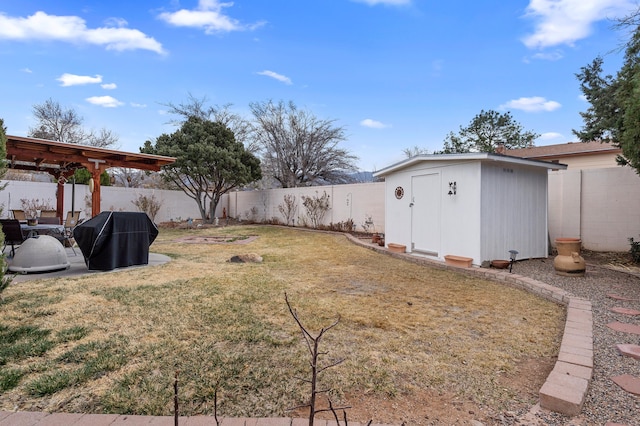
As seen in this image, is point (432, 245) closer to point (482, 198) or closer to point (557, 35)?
point (482, 198)

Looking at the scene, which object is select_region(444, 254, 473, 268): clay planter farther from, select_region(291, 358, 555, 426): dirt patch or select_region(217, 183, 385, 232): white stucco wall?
select_region(217, 183, 385, 232): white stucco wall

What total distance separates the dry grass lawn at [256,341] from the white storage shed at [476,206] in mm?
1332

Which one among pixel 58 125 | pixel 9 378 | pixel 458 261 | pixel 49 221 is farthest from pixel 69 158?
pixel 58 125

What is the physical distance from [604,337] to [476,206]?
3421 millimetres

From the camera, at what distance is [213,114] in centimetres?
2322

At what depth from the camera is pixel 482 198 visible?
6133 mm

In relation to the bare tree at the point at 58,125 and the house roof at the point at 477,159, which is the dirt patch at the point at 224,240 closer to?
the house roof at the point at 477,159

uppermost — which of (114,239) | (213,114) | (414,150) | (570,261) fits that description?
(213,114)

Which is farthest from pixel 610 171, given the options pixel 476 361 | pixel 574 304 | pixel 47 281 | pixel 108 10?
pixel 108 10

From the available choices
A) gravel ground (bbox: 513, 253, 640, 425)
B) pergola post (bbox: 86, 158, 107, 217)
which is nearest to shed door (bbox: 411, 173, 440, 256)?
gravel ground (bbox: 513, 253, 640, 425)

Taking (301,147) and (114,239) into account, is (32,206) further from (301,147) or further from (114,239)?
(301,147)

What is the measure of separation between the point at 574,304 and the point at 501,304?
28.9 inches

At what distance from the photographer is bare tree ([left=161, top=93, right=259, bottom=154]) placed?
2148 centimetres

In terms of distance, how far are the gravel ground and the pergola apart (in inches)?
376
